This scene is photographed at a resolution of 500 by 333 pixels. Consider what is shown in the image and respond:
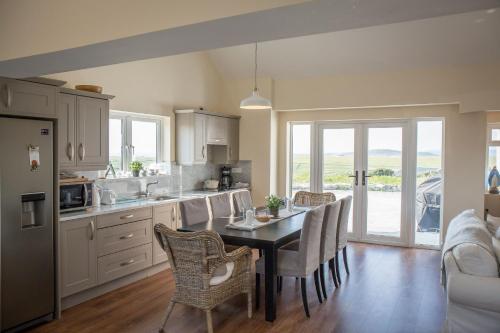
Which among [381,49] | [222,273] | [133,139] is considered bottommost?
[222,273]

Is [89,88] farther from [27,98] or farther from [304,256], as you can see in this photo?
[304,256]

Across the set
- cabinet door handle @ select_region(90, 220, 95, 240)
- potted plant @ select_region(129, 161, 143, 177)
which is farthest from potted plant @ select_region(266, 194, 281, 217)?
potted plant @ select_region(129, 161, 143, 177)

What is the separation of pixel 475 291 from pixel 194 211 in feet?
8.69

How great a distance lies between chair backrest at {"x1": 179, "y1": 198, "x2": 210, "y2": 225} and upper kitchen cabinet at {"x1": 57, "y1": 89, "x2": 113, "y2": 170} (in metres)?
1.05

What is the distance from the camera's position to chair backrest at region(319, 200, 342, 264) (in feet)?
13.1

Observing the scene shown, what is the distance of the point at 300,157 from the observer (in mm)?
6953

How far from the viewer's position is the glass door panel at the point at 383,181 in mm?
6277

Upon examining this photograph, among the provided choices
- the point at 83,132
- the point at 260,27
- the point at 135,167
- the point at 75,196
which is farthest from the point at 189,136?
Result: the point at 260,27

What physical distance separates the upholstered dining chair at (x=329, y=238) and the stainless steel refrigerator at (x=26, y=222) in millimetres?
2539

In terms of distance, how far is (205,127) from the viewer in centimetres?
595

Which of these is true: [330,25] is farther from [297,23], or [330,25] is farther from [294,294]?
[294,294]

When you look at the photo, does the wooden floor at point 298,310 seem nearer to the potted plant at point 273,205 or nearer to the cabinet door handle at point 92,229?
the cabinet door handle at point 92,229

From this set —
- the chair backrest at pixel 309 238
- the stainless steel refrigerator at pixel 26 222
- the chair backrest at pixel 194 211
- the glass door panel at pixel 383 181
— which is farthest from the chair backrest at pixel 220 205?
the glass door panel at pixel 383 181

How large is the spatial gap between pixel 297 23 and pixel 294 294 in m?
3.07
